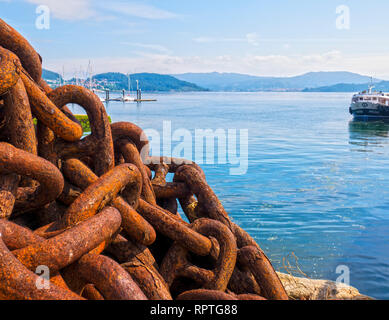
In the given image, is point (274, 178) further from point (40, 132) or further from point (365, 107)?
point (365, 107)

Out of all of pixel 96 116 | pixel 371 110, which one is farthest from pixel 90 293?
pixel 371 110

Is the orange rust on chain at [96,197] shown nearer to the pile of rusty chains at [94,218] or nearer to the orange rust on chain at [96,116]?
the pile of rusty chains at [94,218]

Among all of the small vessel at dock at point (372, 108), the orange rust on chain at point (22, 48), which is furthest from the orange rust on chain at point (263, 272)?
the small vessel at dock at point (372, 108)

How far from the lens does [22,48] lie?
8.89ft

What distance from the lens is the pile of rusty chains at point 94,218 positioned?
1861 millimetres

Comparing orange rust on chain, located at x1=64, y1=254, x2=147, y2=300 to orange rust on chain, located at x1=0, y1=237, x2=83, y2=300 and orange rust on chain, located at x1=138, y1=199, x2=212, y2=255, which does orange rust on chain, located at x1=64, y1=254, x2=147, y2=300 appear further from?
orange rust on chain, located at x1=138, y1=199, x2=212, y2=255

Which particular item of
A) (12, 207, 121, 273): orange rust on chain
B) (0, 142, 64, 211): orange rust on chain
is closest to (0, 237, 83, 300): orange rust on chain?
(12, 207, 121, 273): orange rust on chain

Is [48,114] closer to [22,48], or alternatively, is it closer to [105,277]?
[22,48]

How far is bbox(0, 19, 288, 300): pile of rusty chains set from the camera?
1.86m

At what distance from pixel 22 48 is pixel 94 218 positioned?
1363mm

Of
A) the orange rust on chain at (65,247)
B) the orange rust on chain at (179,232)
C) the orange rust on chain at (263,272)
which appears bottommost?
the orange rust on chain at (263,272)

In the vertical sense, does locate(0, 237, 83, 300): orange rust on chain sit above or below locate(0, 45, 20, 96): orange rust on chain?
below

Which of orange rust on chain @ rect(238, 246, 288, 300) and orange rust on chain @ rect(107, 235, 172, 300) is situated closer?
orange rust on chain @ rect(107, 235, 172, 300)

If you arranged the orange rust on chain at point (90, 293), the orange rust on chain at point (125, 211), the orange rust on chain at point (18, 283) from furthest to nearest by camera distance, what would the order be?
the orange rust on chain at point (125, 211) < the orange rust on chain at point (90, 293) < the orange rust on chain at point (18, 283)
